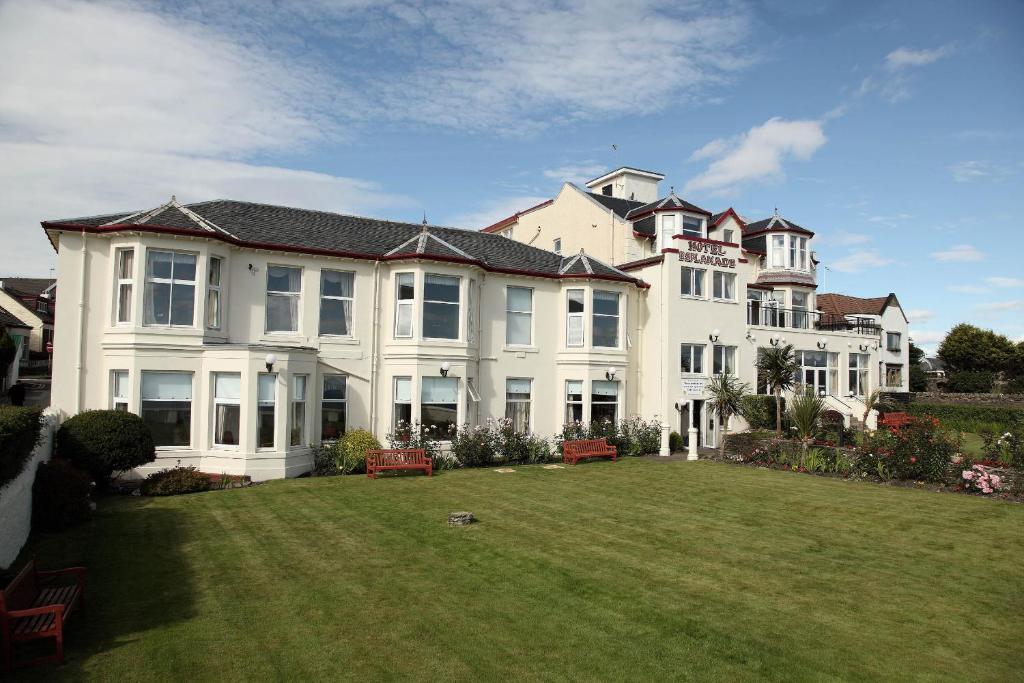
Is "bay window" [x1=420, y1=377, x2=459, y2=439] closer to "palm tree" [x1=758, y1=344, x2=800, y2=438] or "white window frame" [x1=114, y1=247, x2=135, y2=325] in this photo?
"white window frame" [x1=114, y1=247, x2=135, y2=325]

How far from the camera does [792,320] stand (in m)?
31.5

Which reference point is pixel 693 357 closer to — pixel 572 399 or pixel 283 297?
pixel 572 399

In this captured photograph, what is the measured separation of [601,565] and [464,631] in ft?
10.9

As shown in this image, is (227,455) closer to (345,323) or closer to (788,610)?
(345,323)

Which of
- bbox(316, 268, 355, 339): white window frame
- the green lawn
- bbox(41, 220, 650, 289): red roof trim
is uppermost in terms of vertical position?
bbox(41, 220, 650, 289): red roof trim

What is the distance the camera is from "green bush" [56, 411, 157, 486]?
1473 cm

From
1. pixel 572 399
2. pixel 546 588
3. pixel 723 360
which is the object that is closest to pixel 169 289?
pixel 572 399

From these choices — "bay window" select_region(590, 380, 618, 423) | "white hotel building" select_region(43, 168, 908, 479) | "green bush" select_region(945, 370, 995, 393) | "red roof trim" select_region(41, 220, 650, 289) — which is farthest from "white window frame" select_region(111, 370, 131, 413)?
"green bush" select_region(945, 370, 995, 393)

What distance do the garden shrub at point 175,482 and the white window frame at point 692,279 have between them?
18.3 metres

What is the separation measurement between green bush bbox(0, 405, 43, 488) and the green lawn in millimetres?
1869

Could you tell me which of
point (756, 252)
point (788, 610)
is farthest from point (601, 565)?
point (756, 252)

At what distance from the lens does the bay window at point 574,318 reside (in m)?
24.5

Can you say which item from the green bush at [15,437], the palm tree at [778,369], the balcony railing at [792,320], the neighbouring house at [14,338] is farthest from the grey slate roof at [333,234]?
the neighbouring house at [14,338]

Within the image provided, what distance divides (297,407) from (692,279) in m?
16.1
